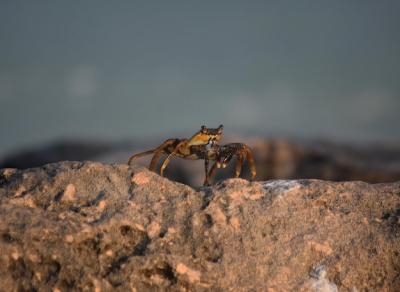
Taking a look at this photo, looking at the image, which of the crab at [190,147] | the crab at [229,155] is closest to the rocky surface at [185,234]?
the crab at [229,155]

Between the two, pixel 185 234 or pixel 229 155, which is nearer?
pixel 185 234

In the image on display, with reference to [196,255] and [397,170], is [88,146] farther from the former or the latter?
[196,255]

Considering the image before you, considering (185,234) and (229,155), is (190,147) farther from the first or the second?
(185,234)

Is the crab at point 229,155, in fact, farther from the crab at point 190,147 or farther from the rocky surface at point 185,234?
the rocky surface at point 185,234

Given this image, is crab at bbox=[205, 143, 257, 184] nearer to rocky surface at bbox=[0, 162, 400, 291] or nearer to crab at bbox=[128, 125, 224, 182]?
crab at bbox=[128, 125, 224, 182]

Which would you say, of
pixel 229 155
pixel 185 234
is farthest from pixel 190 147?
pixel 185 234

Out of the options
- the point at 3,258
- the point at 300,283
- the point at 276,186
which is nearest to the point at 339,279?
the point at 300,283

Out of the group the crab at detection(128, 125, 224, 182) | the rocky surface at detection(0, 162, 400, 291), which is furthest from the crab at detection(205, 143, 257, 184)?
the rocky surface at detection(0, 162, 400, 291)

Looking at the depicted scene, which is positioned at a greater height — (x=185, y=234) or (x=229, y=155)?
(x=229, y=155)

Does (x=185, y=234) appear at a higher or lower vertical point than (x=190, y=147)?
lower
